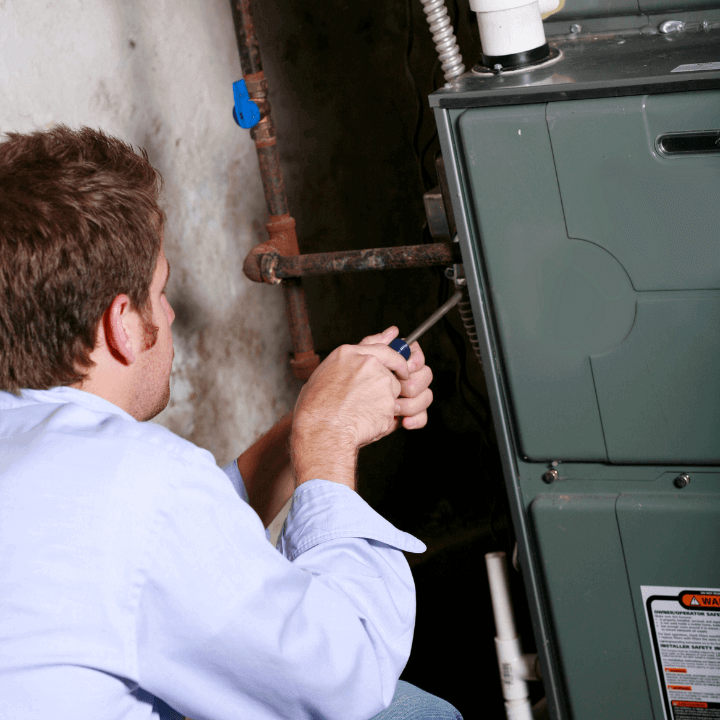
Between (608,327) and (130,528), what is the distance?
0.62m

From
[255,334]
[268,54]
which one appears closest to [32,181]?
[255,334]

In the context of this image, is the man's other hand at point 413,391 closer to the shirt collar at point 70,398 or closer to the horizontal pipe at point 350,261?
the horizontal pipe at point 350,261

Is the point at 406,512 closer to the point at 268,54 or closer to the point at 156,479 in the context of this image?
the point at 268,54

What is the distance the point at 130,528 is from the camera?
65cm

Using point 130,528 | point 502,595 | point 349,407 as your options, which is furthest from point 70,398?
point 502,595

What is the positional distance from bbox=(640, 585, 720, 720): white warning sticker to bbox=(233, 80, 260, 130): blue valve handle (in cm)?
88

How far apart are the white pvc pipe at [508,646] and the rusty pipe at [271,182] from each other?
465 mm

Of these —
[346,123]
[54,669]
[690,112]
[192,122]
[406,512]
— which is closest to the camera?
[54,669]

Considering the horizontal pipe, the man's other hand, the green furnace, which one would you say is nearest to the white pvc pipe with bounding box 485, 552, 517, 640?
the green furnace

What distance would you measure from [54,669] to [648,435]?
28.4 inches

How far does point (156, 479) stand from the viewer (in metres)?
0.66

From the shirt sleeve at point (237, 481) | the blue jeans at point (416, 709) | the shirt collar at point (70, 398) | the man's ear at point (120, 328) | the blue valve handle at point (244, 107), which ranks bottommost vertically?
the blue jeans at point (416, 709)

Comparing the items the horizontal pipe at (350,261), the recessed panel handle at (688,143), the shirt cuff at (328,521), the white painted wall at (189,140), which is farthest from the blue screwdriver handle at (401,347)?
the white painted wall at (189,140)

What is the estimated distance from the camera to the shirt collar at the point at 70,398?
769mm
